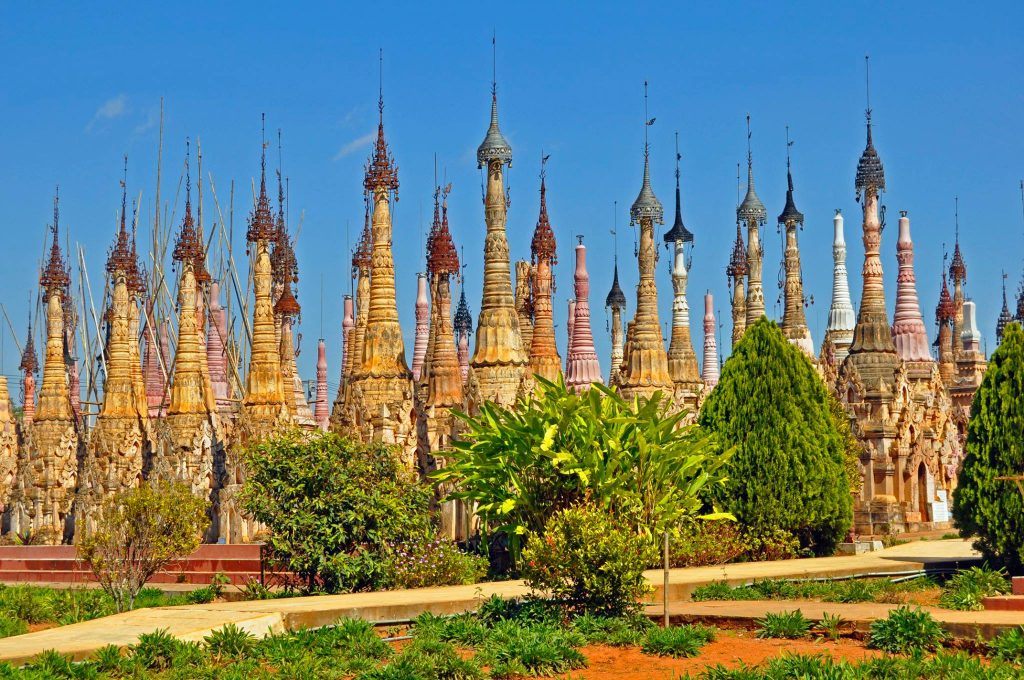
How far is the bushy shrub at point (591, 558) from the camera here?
1697 centimetres

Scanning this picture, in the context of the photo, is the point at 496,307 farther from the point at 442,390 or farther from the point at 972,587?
the point at 972,587

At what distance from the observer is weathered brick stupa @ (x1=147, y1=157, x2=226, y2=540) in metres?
38.0

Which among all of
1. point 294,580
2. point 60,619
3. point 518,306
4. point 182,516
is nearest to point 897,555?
point 294,580

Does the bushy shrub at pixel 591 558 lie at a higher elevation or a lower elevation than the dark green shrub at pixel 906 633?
higher

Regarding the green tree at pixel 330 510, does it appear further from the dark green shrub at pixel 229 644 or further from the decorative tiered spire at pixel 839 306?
the decorative tiered spire at pixel 839 306

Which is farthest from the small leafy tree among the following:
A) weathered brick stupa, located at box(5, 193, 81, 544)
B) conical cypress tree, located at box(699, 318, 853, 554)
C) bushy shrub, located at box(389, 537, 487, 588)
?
weathered brick stupa, located at box(5, 193, 81, 544)

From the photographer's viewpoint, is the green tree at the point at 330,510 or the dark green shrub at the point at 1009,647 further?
the green tree at the point at 330,510

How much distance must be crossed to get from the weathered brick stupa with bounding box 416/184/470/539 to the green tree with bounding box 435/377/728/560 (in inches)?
247

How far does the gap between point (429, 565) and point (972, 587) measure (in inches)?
327

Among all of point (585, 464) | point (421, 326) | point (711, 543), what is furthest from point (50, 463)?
point (585, 464)

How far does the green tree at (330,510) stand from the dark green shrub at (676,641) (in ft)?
22.3

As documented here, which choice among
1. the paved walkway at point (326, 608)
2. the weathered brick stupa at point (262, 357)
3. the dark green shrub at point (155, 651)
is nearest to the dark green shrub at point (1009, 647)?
the paved walkway at point (326, 608)

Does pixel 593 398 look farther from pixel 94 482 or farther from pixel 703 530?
pixel 94 482

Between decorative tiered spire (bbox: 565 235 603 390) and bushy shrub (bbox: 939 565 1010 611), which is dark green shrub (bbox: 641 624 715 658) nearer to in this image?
bushy shrub (bbox: 939 565 1010 611)
